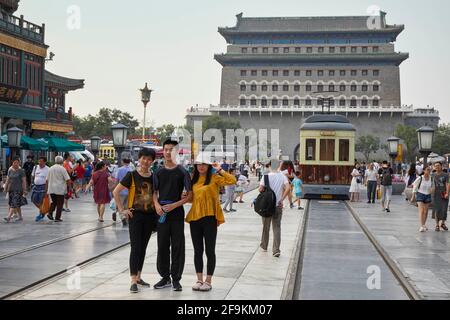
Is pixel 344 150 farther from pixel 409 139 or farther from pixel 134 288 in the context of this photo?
pixel 409 139

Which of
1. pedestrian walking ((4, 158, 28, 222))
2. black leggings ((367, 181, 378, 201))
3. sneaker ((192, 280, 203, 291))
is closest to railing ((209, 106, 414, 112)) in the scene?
black leggings ((367, 181, 378, 201))

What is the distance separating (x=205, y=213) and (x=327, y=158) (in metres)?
18.8

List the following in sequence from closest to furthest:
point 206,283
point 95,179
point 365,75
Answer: point 206,283, point 95,179, point 365,75

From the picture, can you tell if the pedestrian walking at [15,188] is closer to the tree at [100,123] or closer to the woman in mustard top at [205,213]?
the woman in mustard top at [205,213]

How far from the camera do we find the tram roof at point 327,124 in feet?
84.4

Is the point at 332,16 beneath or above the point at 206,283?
above

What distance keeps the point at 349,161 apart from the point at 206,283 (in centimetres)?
1888

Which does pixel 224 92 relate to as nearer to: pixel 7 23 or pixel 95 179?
pixel 7 23

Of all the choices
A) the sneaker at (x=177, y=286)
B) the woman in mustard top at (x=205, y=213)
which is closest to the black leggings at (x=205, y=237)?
the woman in mustard top at (x=205, y=213)

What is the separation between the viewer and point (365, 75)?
3728 inches

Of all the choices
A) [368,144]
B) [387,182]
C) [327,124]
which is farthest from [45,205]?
[368,144]

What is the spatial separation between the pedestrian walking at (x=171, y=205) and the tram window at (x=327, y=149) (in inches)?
739
